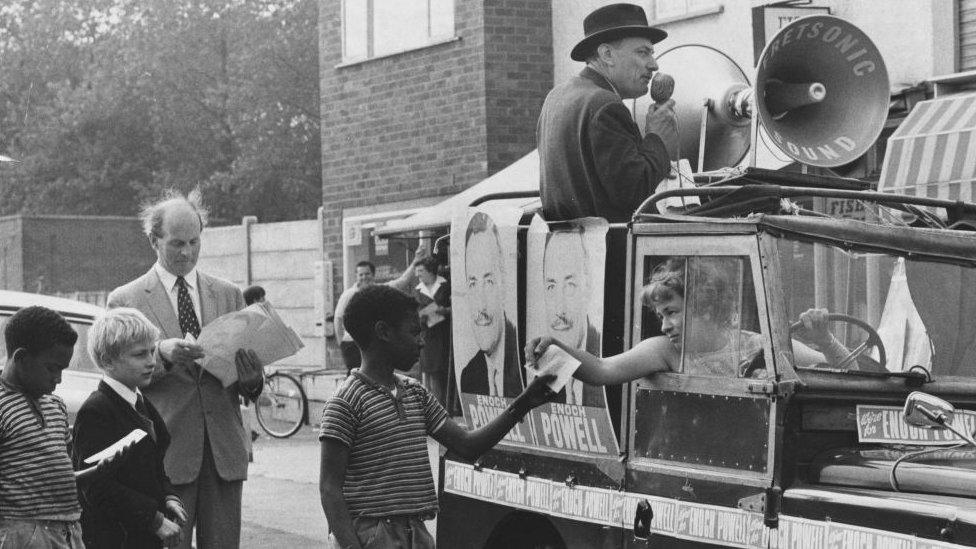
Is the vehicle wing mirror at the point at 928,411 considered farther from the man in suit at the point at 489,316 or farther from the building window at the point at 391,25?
the building window at the point at 391,25

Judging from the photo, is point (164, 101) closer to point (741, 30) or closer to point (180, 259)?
point (741, 30)

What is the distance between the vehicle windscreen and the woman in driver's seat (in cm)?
2

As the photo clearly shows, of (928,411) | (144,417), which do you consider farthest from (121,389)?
(928,411)

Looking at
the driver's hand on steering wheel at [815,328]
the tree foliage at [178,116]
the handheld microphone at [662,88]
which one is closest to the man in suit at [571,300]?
the driver's hand on steering wheel at [815,328]

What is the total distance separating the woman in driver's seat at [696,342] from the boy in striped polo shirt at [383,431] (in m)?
0.35

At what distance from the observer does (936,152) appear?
11.9m

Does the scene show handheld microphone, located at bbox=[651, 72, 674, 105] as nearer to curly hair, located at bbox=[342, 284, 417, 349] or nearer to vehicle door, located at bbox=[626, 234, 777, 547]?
vehicle door, located at bbox=[626, 234, 777, 547]

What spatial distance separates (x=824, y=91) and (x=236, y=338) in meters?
2.49

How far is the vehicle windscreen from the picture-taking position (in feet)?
16.2

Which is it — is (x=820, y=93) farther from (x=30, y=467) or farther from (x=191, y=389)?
(x=30, y=467)

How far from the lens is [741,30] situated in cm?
1450

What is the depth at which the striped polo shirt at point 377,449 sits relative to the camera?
4727 mm

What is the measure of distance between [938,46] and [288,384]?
857cm

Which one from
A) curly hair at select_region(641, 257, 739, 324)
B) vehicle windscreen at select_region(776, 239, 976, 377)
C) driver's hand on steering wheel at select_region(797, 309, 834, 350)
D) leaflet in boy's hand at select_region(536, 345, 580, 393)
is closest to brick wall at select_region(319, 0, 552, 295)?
vehicle windscreen at select_region(776, 239, 976, 377)
